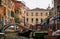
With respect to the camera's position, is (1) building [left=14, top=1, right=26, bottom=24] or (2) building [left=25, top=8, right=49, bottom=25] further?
(2) building [left=25, top=8, right=49, bottom=25]

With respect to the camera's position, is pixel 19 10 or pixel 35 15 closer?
pixel 19 10

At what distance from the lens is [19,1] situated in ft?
303

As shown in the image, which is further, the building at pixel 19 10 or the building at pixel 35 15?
the building at pixel 35 15

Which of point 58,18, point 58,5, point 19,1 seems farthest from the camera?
point 19,1

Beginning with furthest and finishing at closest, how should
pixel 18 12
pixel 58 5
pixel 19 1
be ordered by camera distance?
pixel 19 1 < pixel 18 12 < pixel 58 5

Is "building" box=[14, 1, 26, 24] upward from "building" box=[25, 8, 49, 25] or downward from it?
upward

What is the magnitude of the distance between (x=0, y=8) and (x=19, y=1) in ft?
122

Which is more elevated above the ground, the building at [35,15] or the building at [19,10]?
the building at [19,10]

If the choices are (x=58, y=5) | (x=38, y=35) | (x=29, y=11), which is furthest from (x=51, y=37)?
(x=29, y=11)

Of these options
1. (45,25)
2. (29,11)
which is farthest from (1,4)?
(29,11)

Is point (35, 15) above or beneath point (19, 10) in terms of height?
beneath

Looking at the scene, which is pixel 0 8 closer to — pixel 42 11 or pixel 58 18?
pixel 58 18

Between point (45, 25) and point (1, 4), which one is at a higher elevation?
point (1, 4)

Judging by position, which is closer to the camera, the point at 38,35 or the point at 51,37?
the point at 51,37
